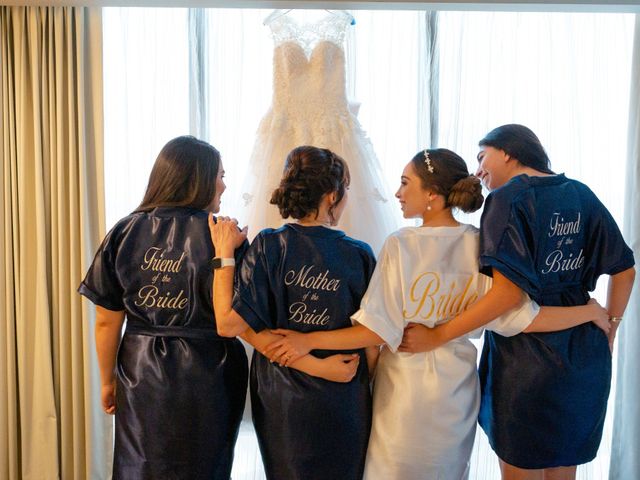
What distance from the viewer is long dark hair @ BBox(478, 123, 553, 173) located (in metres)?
1.62

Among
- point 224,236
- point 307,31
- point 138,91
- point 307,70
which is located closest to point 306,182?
point 224,236

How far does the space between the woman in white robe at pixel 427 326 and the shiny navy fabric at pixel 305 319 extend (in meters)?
0.05

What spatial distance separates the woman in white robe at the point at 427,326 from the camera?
4.83ft

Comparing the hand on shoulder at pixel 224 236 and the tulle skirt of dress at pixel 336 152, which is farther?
the tulle skirt of dress at pixel 336 152

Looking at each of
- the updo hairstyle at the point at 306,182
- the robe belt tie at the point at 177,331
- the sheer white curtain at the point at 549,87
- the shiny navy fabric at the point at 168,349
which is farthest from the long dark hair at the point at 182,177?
the sheer white curtain at the point at 549,87

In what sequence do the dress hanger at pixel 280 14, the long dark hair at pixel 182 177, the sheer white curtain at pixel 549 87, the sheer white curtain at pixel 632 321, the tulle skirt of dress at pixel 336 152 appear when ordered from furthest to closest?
1. the sheer white curtain at pixel 549 87
2. the sheer white curtain at pixel 632 321
3. the dress hanger at pixel 280 14
4. the tulle skirt of dress at pixel 336 152
5. the long dark hair at pixel 182 177

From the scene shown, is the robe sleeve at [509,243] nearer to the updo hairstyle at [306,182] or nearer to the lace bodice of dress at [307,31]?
the updo hairstyle at [306,182]

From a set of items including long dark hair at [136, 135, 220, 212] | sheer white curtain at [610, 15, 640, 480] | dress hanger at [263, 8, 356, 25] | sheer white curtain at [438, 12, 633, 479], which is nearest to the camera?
long dark hair at [136, 135, 220, 212]

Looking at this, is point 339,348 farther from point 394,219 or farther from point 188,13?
point 188,13

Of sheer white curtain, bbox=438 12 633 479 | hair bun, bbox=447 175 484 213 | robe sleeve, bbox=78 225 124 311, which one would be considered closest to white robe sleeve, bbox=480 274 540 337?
hair bun, bbox=447 175 484 213

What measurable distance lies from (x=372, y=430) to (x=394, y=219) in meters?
0.88

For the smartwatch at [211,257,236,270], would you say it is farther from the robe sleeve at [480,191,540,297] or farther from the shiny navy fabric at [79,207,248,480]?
the robe sleeve at [480,191,540,297]

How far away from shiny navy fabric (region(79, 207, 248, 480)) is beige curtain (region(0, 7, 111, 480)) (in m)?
0.81

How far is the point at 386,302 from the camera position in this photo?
1482mm
